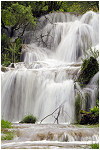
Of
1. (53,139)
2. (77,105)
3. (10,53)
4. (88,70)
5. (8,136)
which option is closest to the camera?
(53,139)

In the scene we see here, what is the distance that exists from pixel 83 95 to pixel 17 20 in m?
11.8

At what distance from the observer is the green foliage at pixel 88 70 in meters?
9.04

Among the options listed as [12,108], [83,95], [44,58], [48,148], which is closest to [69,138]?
[48,148]

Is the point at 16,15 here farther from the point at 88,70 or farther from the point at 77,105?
the point at 77,105

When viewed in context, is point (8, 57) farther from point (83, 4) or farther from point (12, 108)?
point (83, 4)

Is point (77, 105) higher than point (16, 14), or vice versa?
point (16, 14)

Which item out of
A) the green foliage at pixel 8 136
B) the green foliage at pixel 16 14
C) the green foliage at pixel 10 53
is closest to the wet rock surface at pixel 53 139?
the green foliage at pixel 8 136

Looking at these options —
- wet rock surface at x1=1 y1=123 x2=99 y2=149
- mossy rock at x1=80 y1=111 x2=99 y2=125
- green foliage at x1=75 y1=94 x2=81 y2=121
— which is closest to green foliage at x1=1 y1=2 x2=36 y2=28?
green foliage at x1=75 y1=94 x2=81 y2=121

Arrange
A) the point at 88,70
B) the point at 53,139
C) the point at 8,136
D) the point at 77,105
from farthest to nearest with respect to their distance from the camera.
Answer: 1. the point at 88,70
2. the point at 77,105
3. the point at 8,136
4. the point at 53,139

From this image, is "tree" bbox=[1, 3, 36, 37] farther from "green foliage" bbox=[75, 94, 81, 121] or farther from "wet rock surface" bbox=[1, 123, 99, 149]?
"wet rock surface" bbox=[1, 123, 99, 149]

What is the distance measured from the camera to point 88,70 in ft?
30.1

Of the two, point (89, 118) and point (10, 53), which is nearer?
point (89, 118)

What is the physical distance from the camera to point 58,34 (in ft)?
59.4

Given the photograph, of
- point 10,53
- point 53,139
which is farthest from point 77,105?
point 10,53
